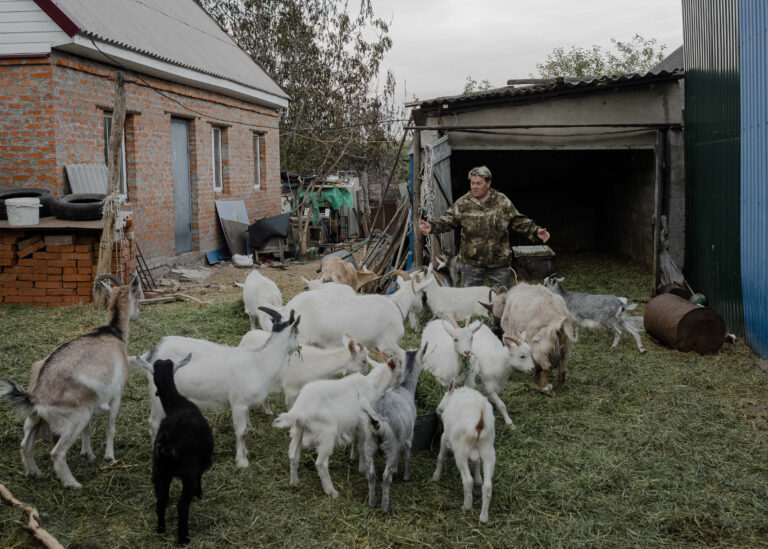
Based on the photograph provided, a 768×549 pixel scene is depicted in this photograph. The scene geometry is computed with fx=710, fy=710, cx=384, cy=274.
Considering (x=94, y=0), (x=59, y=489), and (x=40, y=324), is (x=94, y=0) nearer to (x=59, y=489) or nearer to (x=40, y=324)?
(x=40, y=324)

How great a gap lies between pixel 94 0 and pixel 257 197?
748cm

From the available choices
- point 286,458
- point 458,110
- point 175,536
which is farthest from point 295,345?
point 458,110

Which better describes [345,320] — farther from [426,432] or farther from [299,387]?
[426,432]

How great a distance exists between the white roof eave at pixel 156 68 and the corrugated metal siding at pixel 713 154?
914cm

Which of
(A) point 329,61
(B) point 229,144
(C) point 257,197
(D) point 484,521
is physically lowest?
(D) point 484,521

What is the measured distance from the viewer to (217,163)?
1778cm

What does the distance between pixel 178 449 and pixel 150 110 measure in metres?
11.3

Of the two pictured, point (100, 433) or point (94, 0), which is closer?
point (100, 433)

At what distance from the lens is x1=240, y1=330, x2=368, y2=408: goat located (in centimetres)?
555

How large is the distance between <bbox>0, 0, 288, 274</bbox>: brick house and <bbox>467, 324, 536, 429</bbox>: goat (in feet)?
26.3

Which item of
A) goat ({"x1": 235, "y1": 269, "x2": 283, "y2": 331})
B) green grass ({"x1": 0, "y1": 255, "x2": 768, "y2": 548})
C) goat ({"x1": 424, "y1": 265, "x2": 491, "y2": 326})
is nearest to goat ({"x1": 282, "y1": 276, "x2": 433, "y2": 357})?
green grass ({"x1": 0, "y1": 255, "x2": 768, "y2": 548})

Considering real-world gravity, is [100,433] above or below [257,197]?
below

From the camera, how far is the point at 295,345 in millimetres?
5363

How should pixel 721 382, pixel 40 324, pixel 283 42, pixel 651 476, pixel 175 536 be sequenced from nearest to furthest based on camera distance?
pixel 175 536 → pixel 651 476 → pixel 721 382 → pixel 40 324 → pixel 283 42
